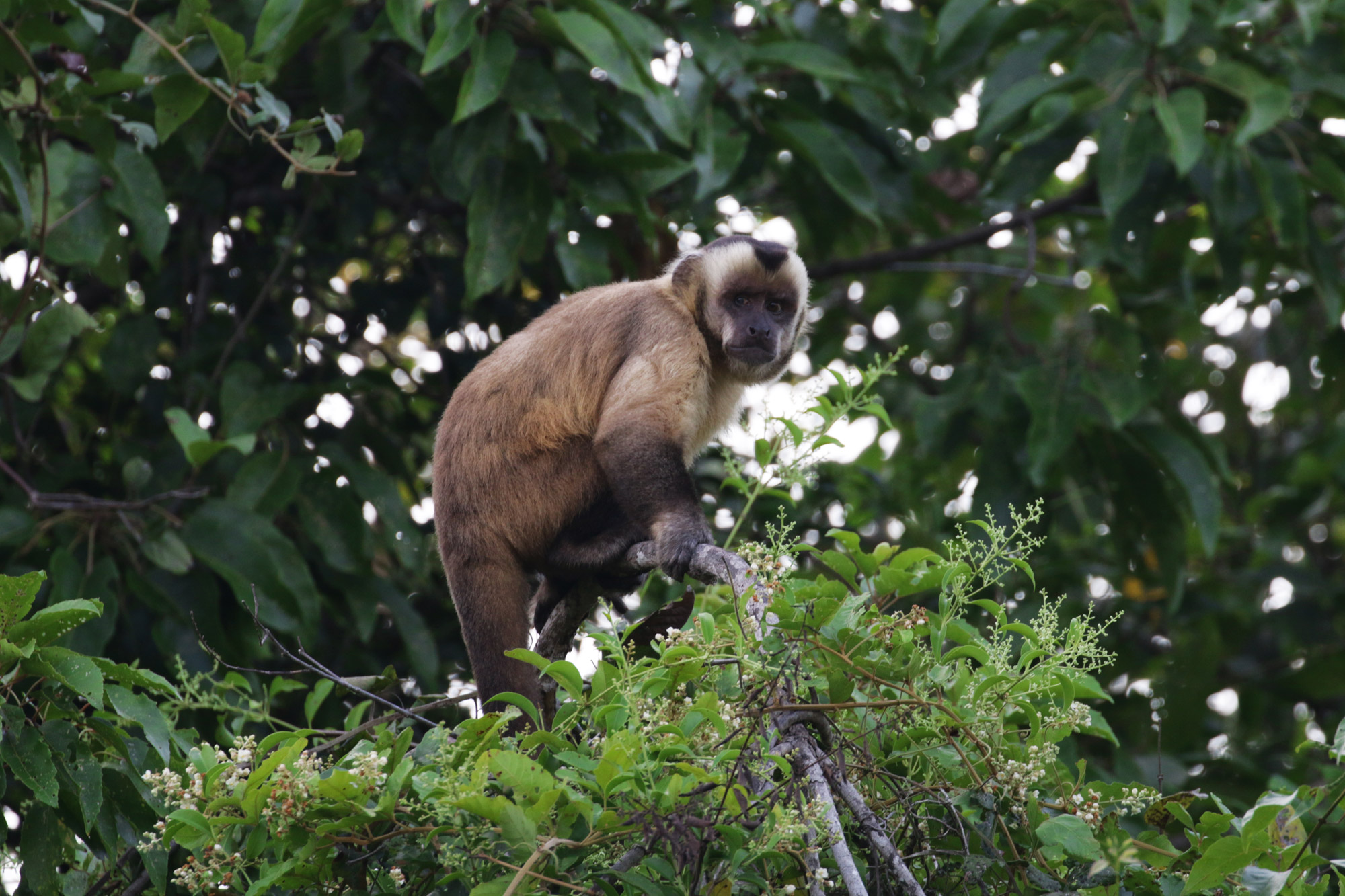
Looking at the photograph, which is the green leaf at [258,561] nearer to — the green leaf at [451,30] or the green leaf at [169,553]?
the green leaf at [169,553]

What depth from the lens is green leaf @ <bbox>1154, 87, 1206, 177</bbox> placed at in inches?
180

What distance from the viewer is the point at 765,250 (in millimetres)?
4520

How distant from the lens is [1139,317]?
656 cm

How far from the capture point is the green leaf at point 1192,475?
5266mm

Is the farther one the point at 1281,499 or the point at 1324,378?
the point at 1281,499

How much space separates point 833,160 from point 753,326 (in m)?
1.26

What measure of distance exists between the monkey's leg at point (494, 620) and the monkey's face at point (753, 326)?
44.1 inches

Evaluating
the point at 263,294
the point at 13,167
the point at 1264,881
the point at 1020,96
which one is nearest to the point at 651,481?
the point at 1264,881

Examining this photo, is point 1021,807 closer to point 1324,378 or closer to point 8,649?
point 8,649

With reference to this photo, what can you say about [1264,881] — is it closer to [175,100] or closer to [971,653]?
[971,653]

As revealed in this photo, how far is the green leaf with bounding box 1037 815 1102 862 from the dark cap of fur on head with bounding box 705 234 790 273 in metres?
2.69

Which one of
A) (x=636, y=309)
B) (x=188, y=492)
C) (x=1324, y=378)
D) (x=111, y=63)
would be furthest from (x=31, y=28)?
(x=1324, y=378)

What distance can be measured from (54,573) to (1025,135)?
13.3ft

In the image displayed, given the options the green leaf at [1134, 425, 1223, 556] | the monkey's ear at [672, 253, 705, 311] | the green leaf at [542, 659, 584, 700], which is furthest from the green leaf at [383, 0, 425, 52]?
the green leaf at [1134, 425, 1223, 556]
